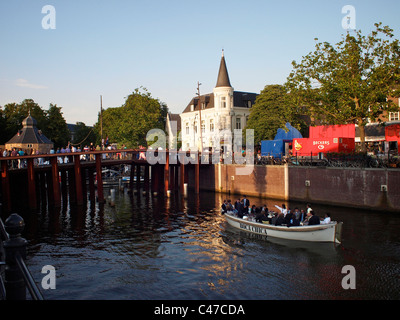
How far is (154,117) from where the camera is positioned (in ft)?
263

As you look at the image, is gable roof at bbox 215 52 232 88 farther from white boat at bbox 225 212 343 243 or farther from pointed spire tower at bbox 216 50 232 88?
white boat at bbox 225 212 343 243

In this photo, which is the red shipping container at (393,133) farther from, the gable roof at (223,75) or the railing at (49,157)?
the gable roof at (223,75)

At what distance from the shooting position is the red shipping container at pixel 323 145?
1559 inches

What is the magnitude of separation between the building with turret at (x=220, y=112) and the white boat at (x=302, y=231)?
5485cm

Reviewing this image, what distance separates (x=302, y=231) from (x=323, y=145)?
2181 centimetres

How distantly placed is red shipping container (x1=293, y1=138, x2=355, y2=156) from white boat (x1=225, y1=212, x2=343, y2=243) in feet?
64.8

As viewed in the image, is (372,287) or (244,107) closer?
(372,287)

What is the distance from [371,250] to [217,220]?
13278 mm

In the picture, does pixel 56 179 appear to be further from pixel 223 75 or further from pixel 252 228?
pixel 223 75

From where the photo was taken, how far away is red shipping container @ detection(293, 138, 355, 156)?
39.6 m

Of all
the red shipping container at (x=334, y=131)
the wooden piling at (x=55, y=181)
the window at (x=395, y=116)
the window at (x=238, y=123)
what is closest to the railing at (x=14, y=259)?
the wooden piling at (x=55, y=181)

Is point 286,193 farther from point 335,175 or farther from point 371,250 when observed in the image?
point 371,250

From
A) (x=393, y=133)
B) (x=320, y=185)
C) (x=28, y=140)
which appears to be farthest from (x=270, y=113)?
(x=28, y=140)

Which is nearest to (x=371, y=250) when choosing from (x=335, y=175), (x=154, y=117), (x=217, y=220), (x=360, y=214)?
(x=360, y=214)
